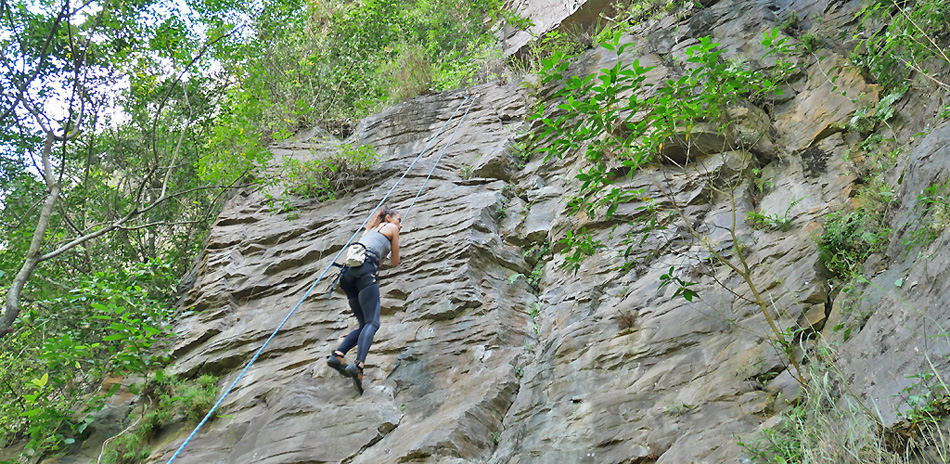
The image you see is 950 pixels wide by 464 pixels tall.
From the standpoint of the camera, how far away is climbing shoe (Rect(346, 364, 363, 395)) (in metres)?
5.10

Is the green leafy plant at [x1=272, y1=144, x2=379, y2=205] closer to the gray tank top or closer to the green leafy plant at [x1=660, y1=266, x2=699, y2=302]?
the gray tank top

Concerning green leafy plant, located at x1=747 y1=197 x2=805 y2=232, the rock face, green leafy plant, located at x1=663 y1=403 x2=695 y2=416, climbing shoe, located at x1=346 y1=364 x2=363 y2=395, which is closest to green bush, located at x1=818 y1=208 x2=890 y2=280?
the rock face

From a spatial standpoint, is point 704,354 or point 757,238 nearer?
point 704,354

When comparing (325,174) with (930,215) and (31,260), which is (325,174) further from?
(930,215)

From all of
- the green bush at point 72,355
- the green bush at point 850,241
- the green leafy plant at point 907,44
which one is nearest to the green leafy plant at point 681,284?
the green bush at point 850,241

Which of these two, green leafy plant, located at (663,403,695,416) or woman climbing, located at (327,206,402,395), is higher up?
woman climbing, located at (327,206,402,395)

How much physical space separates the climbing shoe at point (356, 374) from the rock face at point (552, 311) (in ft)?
0.41

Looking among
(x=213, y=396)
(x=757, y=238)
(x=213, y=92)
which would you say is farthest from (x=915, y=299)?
(x=213, y=92)

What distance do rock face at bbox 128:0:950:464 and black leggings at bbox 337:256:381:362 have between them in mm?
445

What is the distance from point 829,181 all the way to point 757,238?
0.82 meters

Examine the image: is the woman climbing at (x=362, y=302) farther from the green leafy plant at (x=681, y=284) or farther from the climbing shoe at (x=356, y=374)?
the green leafy plant at (x=681, y=284)

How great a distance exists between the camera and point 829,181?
15.8 ft

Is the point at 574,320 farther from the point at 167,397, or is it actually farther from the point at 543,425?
the point at 167,397

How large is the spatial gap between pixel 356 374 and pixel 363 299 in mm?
697
